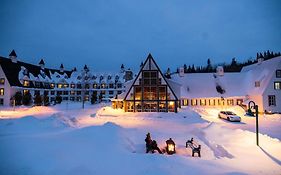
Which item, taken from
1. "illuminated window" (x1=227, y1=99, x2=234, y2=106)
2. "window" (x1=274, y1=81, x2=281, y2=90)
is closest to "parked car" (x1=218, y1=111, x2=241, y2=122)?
"illuminated window" (x1=227, y1=99, x2=234, y2=106)

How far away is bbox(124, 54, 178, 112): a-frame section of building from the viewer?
3794 centimetres

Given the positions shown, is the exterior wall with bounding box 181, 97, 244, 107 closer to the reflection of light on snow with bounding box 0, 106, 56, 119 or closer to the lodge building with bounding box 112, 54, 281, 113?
the lodge building with bounding box 112, 54, 281, 113

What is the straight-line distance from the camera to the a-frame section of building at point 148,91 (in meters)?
37.9

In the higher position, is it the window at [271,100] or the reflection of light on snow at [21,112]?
the window at [271,100]

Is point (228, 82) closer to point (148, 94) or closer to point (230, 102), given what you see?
point (230, 102)

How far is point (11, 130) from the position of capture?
16484mm

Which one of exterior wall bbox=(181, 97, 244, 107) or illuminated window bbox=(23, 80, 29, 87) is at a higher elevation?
illuminated window bbox=(23, 80, 29, 87)

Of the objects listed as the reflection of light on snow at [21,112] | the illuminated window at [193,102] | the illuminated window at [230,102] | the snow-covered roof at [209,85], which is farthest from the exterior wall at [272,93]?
the reflection of light on snow at [21,112]

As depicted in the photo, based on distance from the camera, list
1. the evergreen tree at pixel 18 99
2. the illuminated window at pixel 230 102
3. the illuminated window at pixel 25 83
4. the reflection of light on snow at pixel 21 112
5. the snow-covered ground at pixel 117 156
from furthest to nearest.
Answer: the illuminated window at pixel 25 83
the evergreen tree at pixel 18 99
the illuminated window at pixel 230 102
the reflection of light on snow at pixel 21 112
the snow-covered ground at pixel 117 156

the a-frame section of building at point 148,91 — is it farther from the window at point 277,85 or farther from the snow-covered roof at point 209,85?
the window at point 277,85

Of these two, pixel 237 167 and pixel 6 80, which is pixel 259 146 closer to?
pixel 237 167

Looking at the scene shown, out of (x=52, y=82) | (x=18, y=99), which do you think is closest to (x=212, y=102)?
(x=18, y=99)

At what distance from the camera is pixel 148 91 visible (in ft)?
126

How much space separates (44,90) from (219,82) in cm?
4573
